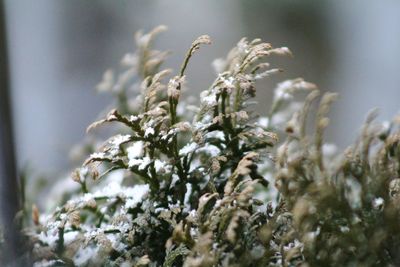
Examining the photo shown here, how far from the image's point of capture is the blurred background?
1969 millimetres

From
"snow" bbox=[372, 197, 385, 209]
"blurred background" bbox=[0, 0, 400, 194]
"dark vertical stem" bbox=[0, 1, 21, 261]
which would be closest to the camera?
"dark vertical stem" bbox=[0, 1, 21, 261]

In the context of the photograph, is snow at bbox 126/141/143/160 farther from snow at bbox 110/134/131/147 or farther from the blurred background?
the blurred background

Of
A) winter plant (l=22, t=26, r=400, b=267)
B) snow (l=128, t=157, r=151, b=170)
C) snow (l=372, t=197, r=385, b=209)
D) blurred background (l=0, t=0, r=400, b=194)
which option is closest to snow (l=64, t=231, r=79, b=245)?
winter plant (l=22, t=26, r=400, b=267)

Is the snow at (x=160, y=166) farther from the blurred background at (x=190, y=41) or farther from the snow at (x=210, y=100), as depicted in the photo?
the blurred background at (x=190, y=41)

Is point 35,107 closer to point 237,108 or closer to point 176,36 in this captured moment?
point 176,36

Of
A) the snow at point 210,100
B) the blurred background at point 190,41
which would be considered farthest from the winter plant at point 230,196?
the blurred background at point 190,41

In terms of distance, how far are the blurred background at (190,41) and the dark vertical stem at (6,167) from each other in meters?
1.52

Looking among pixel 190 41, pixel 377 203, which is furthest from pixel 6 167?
pixel 190 41

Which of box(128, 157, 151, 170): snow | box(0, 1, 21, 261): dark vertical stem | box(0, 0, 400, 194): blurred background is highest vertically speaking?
box(0, 0, 400, 194): blurred background

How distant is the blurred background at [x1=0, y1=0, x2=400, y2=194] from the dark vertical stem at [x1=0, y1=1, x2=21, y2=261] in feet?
4.98

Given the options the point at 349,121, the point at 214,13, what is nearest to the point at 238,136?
the point at 349,121

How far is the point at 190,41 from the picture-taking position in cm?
203

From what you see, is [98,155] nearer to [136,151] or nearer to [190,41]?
[136,151]

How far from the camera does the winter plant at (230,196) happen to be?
47 cm
